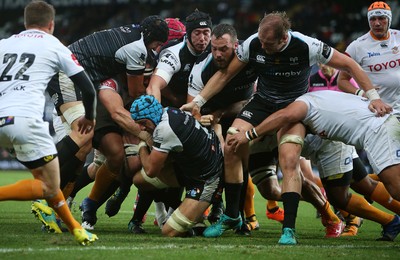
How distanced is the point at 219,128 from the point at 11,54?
286 centimetres

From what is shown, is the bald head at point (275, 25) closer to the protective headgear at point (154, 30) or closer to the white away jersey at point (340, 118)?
the white away jersey at point (340, 118)

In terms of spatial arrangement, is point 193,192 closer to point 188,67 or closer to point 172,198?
point 172,198

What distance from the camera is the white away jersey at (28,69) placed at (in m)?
6.19

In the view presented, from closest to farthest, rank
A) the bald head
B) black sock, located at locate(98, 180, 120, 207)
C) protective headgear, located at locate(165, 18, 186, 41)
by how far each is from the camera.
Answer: the bald head
black sock, located at locate(98, 180, 120, 207)
protective headgear, located at locate(165, 18, 186, 41)

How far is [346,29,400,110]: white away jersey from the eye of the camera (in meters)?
9.21

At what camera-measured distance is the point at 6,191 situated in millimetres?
6234

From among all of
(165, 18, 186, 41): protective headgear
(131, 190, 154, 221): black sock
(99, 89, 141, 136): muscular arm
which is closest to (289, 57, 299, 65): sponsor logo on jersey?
(99, 89, 141, 136): muscular arm

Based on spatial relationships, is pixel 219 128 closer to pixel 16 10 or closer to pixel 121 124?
pixel 121 124

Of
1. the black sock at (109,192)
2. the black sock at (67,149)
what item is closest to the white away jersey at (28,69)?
the black sock at (67,149)

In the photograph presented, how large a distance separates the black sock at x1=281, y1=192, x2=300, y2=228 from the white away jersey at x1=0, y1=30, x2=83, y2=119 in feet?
6.89

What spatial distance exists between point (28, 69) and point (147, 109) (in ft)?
4.04

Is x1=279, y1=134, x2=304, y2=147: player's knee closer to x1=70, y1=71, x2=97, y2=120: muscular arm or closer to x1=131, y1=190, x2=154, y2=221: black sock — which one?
x1=131, y1=190, x2=154, y2=221: black sock

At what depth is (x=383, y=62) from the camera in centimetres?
922

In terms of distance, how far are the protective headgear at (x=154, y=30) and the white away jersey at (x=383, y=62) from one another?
2.42 metres
